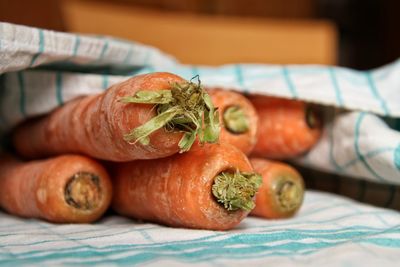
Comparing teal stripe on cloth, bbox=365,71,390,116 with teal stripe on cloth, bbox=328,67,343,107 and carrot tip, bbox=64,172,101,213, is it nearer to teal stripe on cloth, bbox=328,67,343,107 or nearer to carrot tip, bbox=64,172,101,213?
teal stripe on cloth, bbox=328,67,343,107

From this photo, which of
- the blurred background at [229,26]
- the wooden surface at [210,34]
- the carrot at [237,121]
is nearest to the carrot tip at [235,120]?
the carrot at [237,121]

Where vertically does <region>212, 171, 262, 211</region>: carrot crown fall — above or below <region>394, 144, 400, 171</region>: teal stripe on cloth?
below

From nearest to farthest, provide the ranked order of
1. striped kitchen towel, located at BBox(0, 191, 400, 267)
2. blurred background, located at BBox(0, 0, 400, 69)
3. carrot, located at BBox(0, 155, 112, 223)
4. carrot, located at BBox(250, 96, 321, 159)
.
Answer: striped kitchen towel, located at BBox(0, 191, 400, 267)
carrot, located at BBox(0, 155, 112, 223)
carrot, located at BBox(250, 96, 321, 159)
blurred background, located at BBox(0, 0, 400, 69)

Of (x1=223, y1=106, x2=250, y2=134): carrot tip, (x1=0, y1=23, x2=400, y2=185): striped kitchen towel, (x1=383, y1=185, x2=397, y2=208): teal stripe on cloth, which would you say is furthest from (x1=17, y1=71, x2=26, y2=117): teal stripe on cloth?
(x1=383, y1=185, x2=397, y2=208): teal stripe on cloth

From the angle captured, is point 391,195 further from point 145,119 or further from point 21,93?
point 21,93

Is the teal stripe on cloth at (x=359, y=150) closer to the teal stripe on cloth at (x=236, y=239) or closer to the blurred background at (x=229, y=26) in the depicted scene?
the teal stripe on cloth at (x=236, y=239)

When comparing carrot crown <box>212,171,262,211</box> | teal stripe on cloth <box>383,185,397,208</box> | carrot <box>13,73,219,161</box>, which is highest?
carrot <box>13,73,219,161</box>

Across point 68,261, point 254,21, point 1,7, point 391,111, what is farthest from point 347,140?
point 254,21
